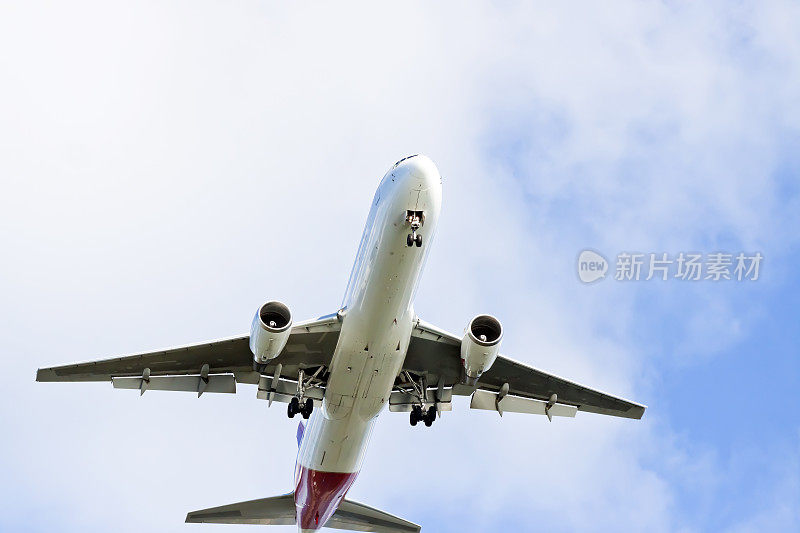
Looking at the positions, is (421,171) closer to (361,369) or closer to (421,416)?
(361,369)

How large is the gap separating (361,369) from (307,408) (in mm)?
2668

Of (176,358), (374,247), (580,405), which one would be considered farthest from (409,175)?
(580,405)

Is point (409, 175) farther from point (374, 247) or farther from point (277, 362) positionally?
point (277, 362)

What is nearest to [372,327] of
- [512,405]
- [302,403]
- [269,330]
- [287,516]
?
[269,330]

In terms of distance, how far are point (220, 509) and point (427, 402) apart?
8.58m

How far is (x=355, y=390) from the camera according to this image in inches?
1041

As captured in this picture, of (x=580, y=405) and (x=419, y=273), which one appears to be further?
(x=580, y=405)

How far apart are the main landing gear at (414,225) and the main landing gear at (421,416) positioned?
7484 millimetres

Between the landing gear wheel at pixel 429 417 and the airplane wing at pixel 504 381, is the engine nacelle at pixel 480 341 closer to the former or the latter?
the airplane wing at pixel 504 381

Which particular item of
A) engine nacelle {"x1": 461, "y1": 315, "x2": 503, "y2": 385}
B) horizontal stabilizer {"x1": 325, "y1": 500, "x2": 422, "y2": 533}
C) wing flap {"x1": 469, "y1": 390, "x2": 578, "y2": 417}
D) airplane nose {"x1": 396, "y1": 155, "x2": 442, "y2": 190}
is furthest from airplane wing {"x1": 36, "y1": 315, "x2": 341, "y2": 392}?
horizontal stabilizer {"x1": 325, "y1": 500, "x2": 422, "y2": 533}

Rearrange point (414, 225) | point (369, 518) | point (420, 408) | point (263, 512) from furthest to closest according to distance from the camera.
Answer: point (369, 518), point (263, 512), point (420, 408), point (414, 225)

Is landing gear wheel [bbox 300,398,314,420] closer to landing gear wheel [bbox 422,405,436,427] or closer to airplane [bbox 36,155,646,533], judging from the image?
airplane [bbox 36,155,646,533]

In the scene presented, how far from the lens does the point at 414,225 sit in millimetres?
23188

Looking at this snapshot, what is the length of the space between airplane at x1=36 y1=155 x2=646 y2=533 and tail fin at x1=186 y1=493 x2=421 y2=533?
A: 5cm
